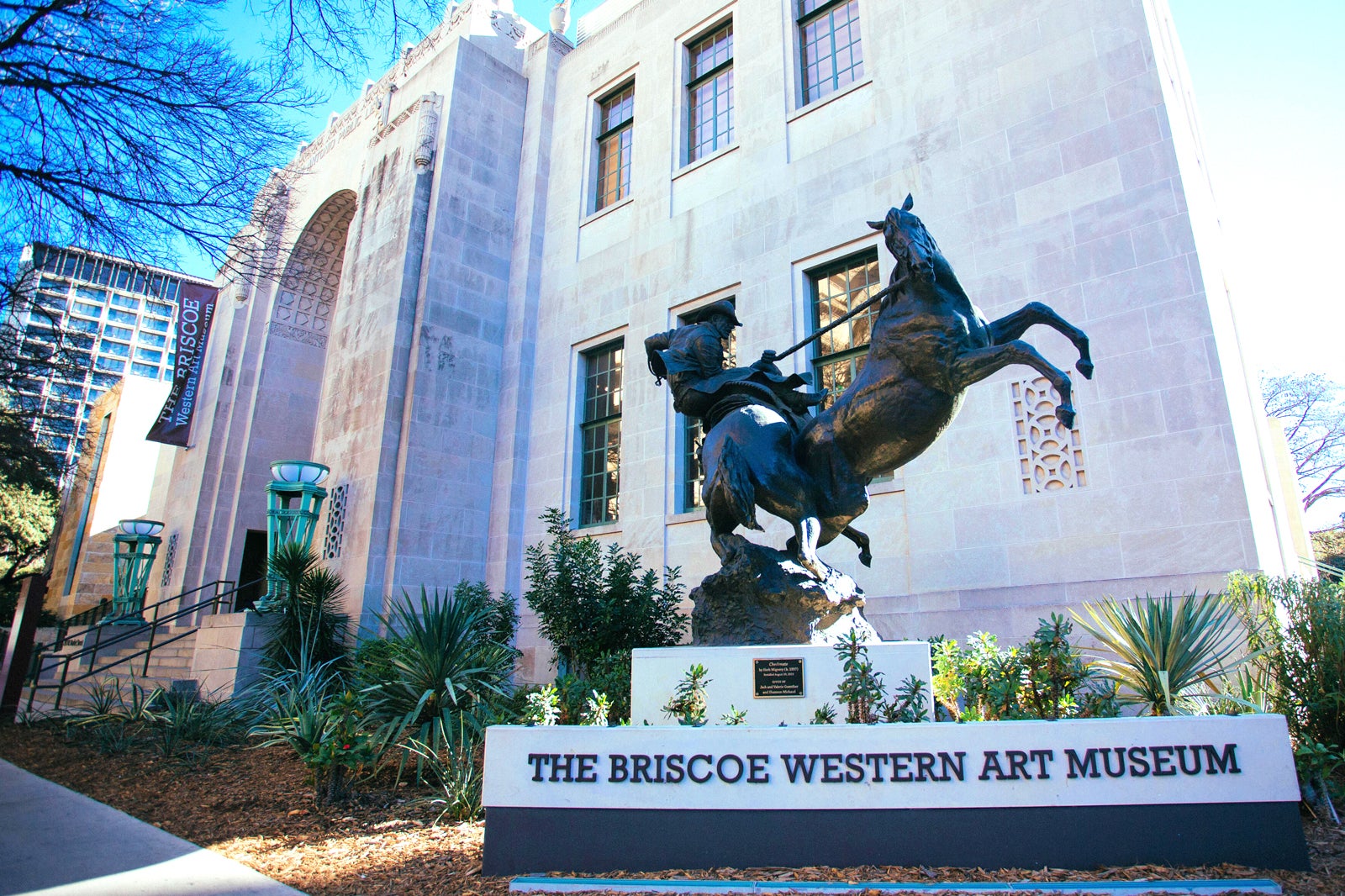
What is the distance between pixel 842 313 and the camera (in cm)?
1231

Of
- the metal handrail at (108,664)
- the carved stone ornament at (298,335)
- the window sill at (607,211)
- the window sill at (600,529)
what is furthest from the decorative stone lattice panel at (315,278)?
the window sill at (600,529)

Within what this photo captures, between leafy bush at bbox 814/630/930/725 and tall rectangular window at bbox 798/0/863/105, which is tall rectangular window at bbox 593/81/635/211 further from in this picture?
leafy bush at bbox 814/630/930/725

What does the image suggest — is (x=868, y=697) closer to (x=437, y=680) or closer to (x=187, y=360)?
(x=437, y=680)

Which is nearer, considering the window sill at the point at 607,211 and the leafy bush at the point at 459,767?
the leafy bush at the point at 459,767

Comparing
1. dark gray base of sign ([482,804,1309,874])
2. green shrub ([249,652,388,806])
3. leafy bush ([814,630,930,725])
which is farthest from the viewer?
green shrub ([249,652,388,806])

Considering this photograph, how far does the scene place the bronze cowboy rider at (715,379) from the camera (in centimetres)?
657

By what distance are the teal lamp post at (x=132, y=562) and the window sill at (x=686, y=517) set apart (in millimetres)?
17041

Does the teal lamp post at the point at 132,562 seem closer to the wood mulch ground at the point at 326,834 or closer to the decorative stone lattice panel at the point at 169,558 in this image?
the decorative stone lattice panel at the point at 169,558

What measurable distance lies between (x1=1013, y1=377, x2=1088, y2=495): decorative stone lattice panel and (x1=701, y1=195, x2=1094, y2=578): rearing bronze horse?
400 centimetres

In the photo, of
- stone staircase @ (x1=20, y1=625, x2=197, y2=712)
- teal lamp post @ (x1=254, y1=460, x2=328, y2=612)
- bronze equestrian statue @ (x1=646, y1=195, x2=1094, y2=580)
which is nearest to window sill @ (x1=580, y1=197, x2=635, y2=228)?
teal lamp post @ (x1=254, y1=460, x2=328, y2=612)

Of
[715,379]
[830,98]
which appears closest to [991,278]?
[830,98]

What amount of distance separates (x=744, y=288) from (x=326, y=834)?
9823 millimetres

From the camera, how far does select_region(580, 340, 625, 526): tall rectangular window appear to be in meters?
14.9

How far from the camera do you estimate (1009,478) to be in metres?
9.65
